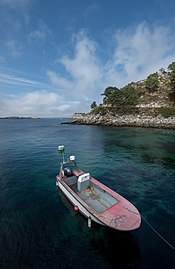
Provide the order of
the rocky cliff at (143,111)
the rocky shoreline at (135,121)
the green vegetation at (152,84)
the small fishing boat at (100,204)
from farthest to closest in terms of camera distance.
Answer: the green vegetation at (152,84) → the rocky cliff at (143,111) → the rocky shoreline at (135,121) → the small fishing boat at (100,204)

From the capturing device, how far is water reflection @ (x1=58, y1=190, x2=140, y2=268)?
8.20 metres

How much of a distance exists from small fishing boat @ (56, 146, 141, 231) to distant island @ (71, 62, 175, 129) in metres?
58.3

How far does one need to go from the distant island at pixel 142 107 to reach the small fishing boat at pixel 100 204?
2295 inches

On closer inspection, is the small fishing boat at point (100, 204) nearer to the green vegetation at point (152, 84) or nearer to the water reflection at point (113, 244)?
the water reflection at point (113, 244)

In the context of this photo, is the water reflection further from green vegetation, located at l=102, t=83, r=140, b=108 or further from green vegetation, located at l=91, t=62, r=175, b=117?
green vegetation, located at l=102, t=83, r=140, b=108

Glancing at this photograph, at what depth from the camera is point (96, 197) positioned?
12508 millimetres

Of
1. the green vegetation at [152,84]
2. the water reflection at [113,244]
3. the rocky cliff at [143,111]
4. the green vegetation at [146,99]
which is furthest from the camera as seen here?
the green vegetation at [152,84]

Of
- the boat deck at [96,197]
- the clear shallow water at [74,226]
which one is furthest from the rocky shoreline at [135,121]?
the boat deck at [96,197]

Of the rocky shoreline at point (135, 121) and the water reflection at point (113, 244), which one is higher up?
the rocky shoreline at point (135, 121)

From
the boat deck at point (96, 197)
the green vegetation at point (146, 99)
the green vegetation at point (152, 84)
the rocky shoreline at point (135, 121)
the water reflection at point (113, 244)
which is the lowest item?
the water reflection at point (113, 244)

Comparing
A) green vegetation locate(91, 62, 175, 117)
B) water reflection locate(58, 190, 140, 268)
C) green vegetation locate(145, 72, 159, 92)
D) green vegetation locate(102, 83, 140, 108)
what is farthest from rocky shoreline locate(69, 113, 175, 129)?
water reflection locate(58, 190, 140, 268)

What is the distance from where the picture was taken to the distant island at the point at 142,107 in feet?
227

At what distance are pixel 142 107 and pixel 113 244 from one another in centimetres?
8545

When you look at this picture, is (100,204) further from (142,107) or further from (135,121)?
(142,107)
